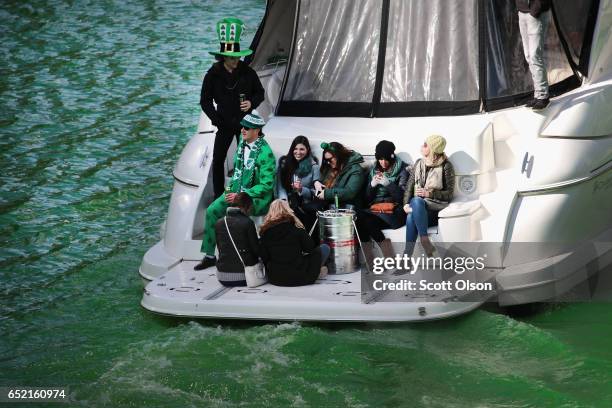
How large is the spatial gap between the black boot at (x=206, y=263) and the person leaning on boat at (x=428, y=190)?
4.79ft

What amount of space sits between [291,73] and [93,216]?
345 cm

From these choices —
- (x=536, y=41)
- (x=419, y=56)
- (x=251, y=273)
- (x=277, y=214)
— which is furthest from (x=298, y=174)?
(x=536, y=41)

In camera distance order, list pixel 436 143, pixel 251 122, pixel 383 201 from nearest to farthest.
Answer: pixel 436 143 → pixel 251 122 → pixel 383 201

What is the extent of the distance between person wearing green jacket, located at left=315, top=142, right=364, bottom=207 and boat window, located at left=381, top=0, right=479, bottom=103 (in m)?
0.68

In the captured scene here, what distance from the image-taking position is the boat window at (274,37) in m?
10.8

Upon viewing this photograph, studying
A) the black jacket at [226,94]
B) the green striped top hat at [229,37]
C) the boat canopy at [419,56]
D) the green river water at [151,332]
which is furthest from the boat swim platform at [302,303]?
the green striped top hat at [229,37]

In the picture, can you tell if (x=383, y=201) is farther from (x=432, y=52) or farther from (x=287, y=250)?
(x=432, y=52)

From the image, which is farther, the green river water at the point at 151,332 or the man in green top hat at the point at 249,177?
the man in green top hat at the point at 249,177

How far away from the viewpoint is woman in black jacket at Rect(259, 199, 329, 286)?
8445 mm

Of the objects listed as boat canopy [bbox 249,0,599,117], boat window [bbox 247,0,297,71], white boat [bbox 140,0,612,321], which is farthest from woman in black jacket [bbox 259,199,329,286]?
boat window [bbox 247,0,297,71]

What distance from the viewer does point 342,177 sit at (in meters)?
9.01

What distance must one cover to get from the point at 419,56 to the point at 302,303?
236 centimetres

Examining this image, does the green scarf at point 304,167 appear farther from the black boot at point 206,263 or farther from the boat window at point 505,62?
the boat window at point 505,62

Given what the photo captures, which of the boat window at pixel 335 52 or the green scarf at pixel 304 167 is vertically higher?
the boat window at pixel 335 52
